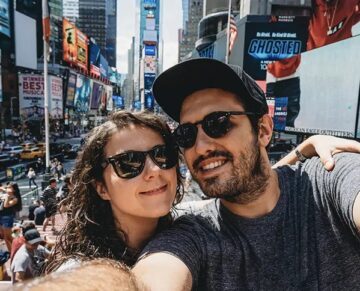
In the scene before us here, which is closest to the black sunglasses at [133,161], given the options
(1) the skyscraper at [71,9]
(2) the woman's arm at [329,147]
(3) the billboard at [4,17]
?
(2) the woman's arm at [329,147]

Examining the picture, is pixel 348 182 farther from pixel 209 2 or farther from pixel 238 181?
pixel 209 2

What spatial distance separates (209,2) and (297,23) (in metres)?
32.8

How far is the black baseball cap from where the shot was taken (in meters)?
1.91

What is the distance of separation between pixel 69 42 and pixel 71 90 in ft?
31.1

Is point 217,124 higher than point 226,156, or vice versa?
point 217,124

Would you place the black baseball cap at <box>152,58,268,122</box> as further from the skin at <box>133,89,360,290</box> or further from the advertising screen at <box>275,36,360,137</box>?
the advertising screen at <box>275,36,360,137</box>

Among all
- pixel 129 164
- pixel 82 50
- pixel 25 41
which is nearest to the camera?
pixel 129 164

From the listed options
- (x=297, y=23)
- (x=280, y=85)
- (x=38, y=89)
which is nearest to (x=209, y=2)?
(x=297, y=23)

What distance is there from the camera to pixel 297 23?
40.4 meters

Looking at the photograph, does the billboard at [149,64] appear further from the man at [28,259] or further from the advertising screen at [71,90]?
the man at [28,259]

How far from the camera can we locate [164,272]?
56.0 inches

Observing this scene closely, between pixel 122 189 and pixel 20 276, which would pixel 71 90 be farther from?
pixel 122 189

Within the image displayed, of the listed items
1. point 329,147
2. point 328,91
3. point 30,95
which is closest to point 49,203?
point 329,147

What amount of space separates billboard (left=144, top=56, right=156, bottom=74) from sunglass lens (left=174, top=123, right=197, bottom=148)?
12112cm
